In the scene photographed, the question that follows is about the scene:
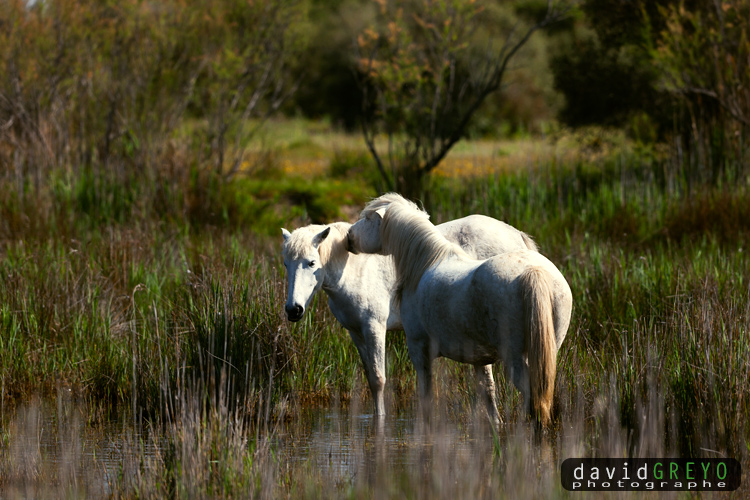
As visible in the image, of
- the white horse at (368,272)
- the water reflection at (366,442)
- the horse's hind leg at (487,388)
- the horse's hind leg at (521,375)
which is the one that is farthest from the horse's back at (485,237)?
the horse's hind leg at (521,375)

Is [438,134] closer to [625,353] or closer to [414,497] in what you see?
[625,353]

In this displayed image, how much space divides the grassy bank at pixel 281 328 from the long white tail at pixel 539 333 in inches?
9.2

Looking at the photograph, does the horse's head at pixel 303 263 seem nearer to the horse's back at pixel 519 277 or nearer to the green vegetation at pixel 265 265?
the green vegetation at pixel 265 265

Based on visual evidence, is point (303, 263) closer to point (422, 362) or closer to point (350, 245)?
point (350, 245)

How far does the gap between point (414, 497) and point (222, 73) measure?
11.0m

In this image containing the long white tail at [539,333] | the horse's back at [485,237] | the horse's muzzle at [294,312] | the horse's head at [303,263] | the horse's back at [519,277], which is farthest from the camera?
the horse's back at [485,237]

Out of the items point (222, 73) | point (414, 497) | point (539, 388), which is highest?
point (222, 73)

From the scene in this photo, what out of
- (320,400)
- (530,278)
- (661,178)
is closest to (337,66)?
(661,178)

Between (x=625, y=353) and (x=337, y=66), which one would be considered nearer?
(x=625, y=353)

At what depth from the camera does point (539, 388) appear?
4141 millimetres

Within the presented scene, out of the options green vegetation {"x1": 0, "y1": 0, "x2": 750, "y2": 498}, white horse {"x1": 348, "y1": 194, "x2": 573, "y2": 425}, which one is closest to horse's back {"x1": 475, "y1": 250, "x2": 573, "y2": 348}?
white horse {"x1": 348, "y1": 194, "x2": 573, "y2": 425}

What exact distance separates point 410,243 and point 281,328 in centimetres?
166

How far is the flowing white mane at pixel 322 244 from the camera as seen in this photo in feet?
18.3

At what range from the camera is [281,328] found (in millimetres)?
6375
